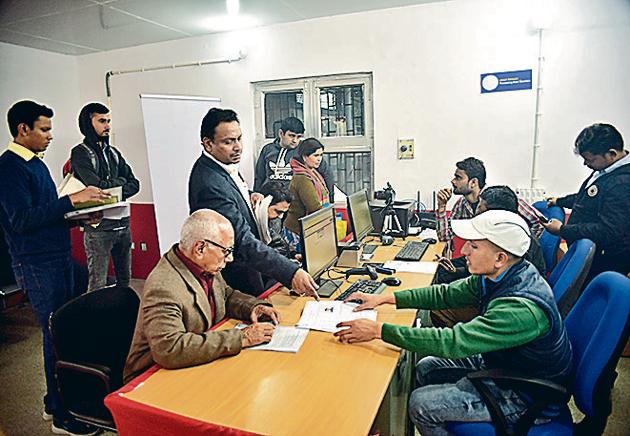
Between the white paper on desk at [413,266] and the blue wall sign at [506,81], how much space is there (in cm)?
177

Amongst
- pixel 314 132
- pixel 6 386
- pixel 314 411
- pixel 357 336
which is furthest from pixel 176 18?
pixel 314 411

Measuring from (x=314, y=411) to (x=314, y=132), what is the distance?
11.2 ft

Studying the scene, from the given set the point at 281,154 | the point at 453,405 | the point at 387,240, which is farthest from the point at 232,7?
the point at 453,405

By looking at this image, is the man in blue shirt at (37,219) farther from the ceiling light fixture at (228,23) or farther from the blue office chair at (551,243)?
the blue office chair at (551,243)

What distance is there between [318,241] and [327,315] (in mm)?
437

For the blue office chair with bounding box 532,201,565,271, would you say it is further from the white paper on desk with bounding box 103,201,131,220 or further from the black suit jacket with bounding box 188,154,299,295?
the white paper on desk with bounding box 103,201,131,220

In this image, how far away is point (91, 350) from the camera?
183 cm

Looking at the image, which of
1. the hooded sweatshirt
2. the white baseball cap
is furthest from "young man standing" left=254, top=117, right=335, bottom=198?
the white baseball cap

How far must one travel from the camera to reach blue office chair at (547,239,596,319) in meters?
2.01

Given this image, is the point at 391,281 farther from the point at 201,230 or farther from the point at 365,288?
the point at 201,230

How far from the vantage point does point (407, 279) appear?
8.15 ft

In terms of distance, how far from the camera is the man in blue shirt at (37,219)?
2227 mm

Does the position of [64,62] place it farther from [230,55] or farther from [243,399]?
[243,399]

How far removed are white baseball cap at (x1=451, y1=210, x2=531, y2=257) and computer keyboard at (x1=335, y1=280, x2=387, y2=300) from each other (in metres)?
0.72
